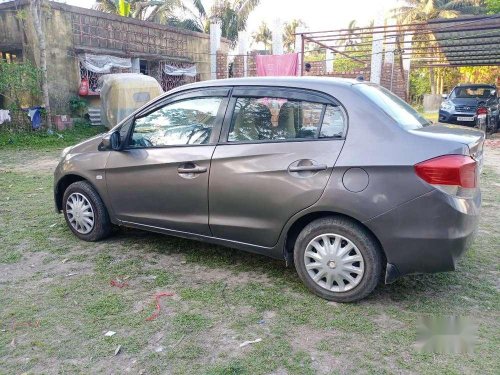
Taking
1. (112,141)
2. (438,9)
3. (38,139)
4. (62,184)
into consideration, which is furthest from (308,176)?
(438,9)

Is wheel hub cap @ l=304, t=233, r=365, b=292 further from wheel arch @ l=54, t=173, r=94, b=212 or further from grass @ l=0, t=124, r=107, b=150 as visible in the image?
grass @ l=0, t=124, r=107, b=150

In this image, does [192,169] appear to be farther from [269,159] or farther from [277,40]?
[277,40]

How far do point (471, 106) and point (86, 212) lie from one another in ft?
43.9

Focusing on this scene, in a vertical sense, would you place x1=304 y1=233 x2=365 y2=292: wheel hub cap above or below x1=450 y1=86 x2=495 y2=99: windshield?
below

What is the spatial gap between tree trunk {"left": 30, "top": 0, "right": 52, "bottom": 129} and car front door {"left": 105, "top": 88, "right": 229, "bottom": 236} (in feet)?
34.0

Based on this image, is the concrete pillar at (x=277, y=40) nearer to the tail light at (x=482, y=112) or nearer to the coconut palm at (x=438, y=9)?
the tail light at (x=482, y=112)

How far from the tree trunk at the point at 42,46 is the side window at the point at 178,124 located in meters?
10.5

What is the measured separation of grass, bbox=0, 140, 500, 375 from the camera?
2.49m

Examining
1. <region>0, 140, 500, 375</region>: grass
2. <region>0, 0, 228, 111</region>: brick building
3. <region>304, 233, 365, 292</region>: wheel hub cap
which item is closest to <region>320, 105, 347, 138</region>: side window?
<region>304, 233, 365, 292</region>: wheel hub cap

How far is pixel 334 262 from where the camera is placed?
310 centimetres

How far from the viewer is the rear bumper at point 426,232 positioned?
2.75m

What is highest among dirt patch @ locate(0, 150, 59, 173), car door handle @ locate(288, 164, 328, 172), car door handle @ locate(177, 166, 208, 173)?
car door handle @ locate(288, 164, 328, 172)

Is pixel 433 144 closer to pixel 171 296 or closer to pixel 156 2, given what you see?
pixel 171 296

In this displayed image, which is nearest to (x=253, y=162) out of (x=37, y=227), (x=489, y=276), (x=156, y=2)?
(x=489, y=276)
